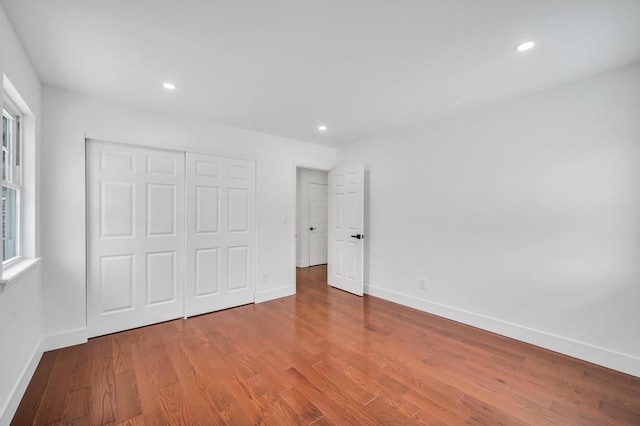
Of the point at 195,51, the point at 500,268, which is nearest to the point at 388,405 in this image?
the point at 500,268

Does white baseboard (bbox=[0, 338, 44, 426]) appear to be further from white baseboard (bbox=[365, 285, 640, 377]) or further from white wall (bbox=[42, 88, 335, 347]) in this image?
white baseboard (bbox=[365, 285, 640, 377])

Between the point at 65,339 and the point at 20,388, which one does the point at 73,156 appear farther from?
the point at 20,388

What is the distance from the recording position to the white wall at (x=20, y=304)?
161 cm

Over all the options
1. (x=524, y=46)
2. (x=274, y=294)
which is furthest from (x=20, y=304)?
(x=524, y=46)

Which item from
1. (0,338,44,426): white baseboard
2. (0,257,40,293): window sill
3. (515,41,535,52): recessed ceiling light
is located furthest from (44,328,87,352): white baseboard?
(515,41,535,52): recessed ceiling light

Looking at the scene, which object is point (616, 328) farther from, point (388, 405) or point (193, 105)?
point (193, 105)

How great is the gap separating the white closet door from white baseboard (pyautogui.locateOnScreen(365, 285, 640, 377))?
2354 mm

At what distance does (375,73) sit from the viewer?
227cm

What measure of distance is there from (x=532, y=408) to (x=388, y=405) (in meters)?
0.97

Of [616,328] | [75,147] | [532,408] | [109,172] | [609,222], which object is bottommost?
[532,408]

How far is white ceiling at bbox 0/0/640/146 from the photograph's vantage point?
61.6 inches

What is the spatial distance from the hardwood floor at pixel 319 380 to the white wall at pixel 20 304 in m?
0.17

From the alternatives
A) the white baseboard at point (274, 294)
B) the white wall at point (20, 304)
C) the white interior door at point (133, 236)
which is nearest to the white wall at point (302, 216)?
the white baseboard at point (274, 294)

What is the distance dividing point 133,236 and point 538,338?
14.2 feet
